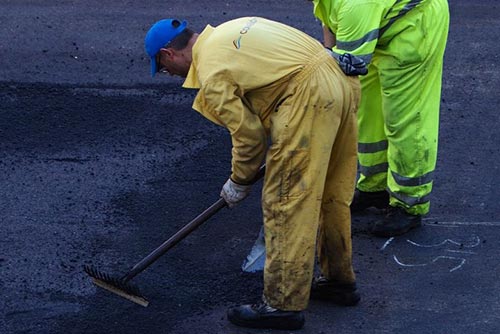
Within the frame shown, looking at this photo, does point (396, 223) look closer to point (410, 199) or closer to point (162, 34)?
point (410, 199)

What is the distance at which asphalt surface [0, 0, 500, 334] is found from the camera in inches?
206

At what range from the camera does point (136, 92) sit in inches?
297

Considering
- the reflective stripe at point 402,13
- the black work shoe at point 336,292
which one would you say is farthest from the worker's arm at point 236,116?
the reflective stripe at point 402,13

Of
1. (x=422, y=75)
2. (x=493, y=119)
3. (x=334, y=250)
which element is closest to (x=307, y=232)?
(x=334, y=250)

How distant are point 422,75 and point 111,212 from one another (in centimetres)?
203

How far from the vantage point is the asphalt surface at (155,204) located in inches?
206

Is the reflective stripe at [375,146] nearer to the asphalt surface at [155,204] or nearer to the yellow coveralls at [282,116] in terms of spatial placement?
the asphalt surface at [155,204]

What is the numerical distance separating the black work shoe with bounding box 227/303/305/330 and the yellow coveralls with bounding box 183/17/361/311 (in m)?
0.06

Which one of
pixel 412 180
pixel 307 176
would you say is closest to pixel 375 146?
pixel 412 180

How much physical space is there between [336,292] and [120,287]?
3.70ft

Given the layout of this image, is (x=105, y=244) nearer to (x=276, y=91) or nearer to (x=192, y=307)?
(x=192, y=307)

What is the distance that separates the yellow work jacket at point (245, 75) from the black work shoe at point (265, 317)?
2.41 feet

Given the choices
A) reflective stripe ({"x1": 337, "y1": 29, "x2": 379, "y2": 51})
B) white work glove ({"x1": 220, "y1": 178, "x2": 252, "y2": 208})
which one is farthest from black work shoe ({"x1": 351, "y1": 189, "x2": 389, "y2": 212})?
white work glove ({"x1": 220, "y1": 178, "x2": 252, "y2": 208})

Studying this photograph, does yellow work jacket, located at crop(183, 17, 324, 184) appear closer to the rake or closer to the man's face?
the man's face
